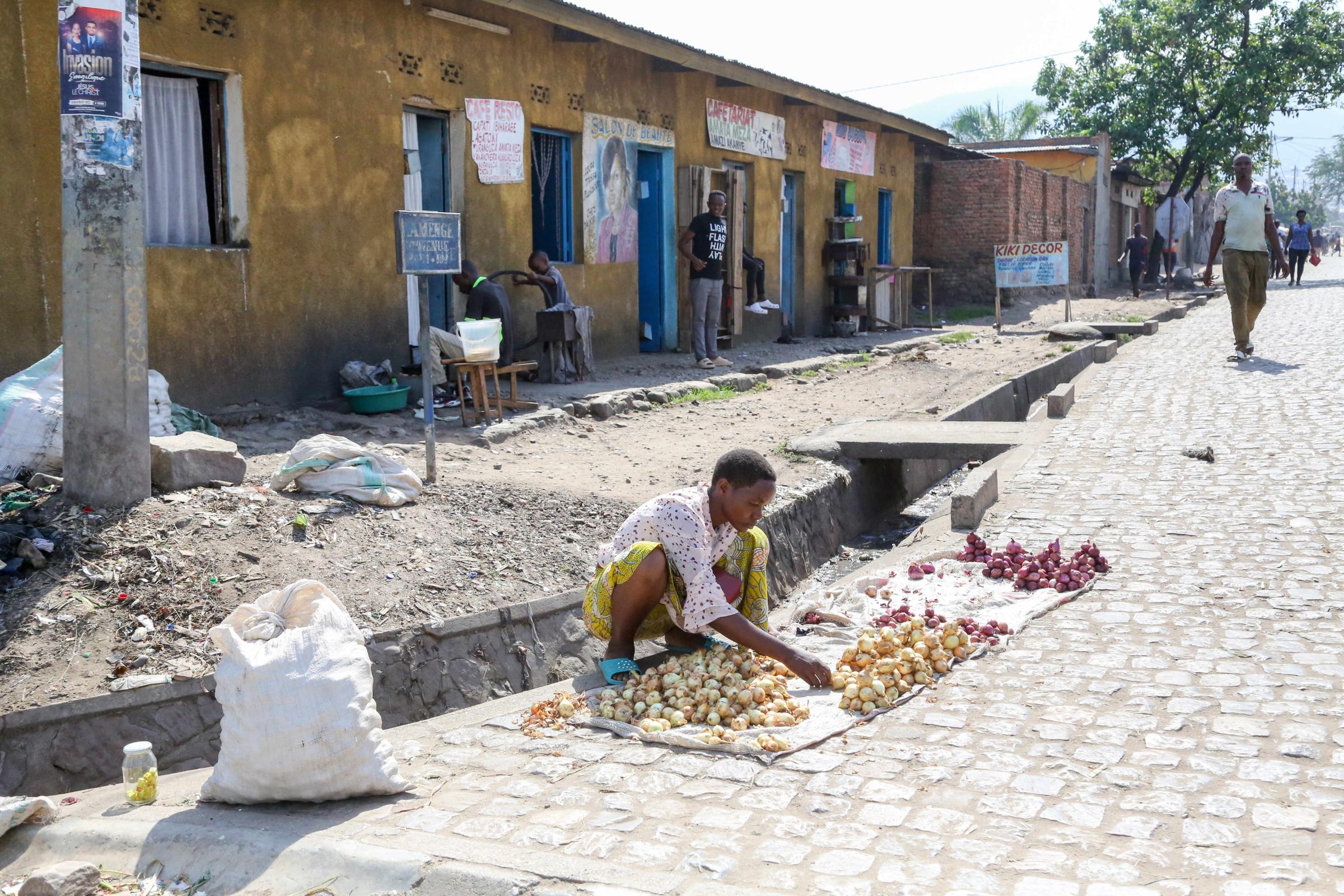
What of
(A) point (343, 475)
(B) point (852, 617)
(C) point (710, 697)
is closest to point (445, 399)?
(A) point (343, 475)

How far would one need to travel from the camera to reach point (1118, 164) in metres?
33.6

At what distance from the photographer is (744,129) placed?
1662 centimetres

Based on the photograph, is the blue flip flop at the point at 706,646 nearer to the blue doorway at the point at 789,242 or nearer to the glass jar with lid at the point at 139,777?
the glass jar with lid at the point at 139,777

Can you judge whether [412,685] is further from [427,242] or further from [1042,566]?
[427,242]

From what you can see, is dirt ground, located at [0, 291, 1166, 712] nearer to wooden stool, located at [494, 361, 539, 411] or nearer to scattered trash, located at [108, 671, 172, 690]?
scattered trash, located at [108, 671, 172, 690]

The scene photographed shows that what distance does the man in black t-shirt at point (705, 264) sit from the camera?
45.7ft

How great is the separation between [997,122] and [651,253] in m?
32.0

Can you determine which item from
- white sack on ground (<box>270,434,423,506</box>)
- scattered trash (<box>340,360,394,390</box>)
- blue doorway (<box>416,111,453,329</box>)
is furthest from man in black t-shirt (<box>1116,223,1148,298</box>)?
white sack on ground (<box>270,434,423,506</box>)

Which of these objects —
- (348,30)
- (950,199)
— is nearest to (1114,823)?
(348,30)

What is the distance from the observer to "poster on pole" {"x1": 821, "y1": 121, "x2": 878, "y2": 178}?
19.4m

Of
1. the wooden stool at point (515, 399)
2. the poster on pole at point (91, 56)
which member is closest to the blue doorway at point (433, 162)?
the wooden stool at point (515, 399)

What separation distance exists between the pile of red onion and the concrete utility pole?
14.1 feet

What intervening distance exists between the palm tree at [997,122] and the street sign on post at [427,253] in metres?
37.7

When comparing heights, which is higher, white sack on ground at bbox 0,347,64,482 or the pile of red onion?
white sack on ground at bbox 0,347,64,482
